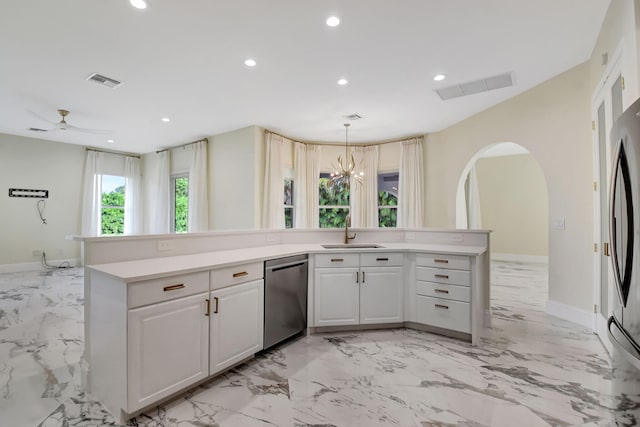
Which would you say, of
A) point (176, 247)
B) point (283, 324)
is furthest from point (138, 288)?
point (283, 324)

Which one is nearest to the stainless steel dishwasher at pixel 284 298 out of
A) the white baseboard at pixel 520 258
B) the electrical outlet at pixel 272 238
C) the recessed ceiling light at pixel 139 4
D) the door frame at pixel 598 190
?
the electrical outlet at pixel 272 238

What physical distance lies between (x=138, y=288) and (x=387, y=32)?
2.82 meters

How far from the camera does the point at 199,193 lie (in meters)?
6.25

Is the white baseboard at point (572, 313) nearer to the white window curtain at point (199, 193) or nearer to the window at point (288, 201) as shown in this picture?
the window at point (288, 201)

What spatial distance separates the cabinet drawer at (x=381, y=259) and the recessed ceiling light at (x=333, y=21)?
6.99 feet

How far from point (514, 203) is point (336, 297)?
6955 millimetres

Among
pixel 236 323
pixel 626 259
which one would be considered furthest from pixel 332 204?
pixel 626 259

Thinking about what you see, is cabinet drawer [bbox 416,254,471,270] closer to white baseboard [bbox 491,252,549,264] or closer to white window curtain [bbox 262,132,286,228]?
white window curtain [bbox 262,132,286,228]

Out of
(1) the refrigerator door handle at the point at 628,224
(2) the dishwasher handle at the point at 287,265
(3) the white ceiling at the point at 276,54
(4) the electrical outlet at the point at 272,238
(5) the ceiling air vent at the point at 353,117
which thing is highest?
(5) the ceiling air vent at the point at 353,117

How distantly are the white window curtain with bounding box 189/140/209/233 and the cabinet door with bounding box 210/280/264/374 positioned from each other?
4279 mm

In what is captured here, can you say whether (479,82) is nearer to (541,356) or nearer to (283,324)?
(541,356)

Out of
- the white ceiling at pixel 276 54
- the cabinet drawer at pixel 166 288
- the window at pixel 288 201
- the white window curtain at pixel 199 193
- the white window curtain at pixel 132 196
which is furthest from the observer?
the white window curtain at pixel 132 196

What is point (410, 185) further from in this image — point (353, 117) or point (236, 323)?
point (236, 323)

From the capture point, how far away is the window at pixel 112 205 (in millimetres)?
7371
